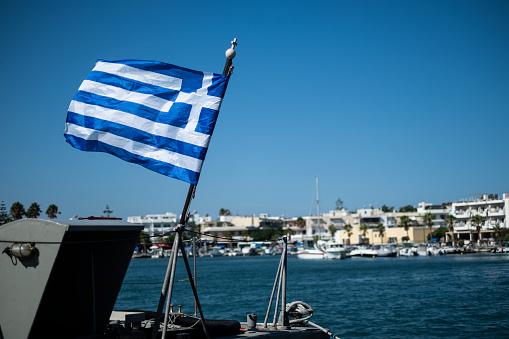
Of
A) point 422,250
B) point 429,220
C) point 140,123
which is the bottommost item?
point 422,250

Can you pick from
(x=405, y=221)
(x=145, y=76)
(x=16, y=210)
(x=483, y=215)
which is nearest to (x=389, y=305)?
(x=145, y=76)

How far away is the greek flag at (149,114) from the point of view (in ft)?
28.1

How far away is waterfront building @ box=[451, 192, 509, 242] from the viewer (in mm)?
118500

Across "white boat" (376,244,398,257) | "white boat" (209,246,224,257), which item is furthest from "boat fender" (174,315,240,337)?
"white boat" (209,246,224,257)

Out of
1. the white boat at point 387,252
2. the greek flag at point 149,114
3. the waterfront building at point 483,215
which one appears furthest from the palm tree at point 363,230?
the greek flag at point 149,114

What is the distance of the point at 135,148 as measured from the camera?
863cm

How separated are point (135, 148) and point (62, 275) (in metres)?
2.23

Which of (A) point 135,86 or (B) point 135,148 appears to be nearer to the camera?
(B) point 135,148

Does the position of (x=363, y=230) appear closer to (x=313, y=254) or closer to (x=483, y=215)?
(x=313, y=254)

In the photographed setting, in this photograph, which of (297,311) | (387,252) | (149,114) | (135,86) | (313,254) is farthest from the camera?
(313,254)

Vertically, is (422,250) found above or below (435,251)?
above

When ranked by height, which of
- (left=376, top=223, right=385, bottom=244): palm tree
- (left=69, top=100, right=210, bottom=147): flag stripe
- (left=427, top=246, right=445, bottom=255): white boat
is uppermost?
(left=69, top=100, right=210, bottom=147): flag stripe

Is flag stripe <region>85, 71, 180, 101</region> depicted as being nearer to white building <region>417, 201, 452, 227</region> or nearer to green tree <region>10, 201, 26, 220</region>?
green tree <region>10, 201, 26, 220</region>

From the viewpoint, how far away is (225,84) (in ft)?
28.6
